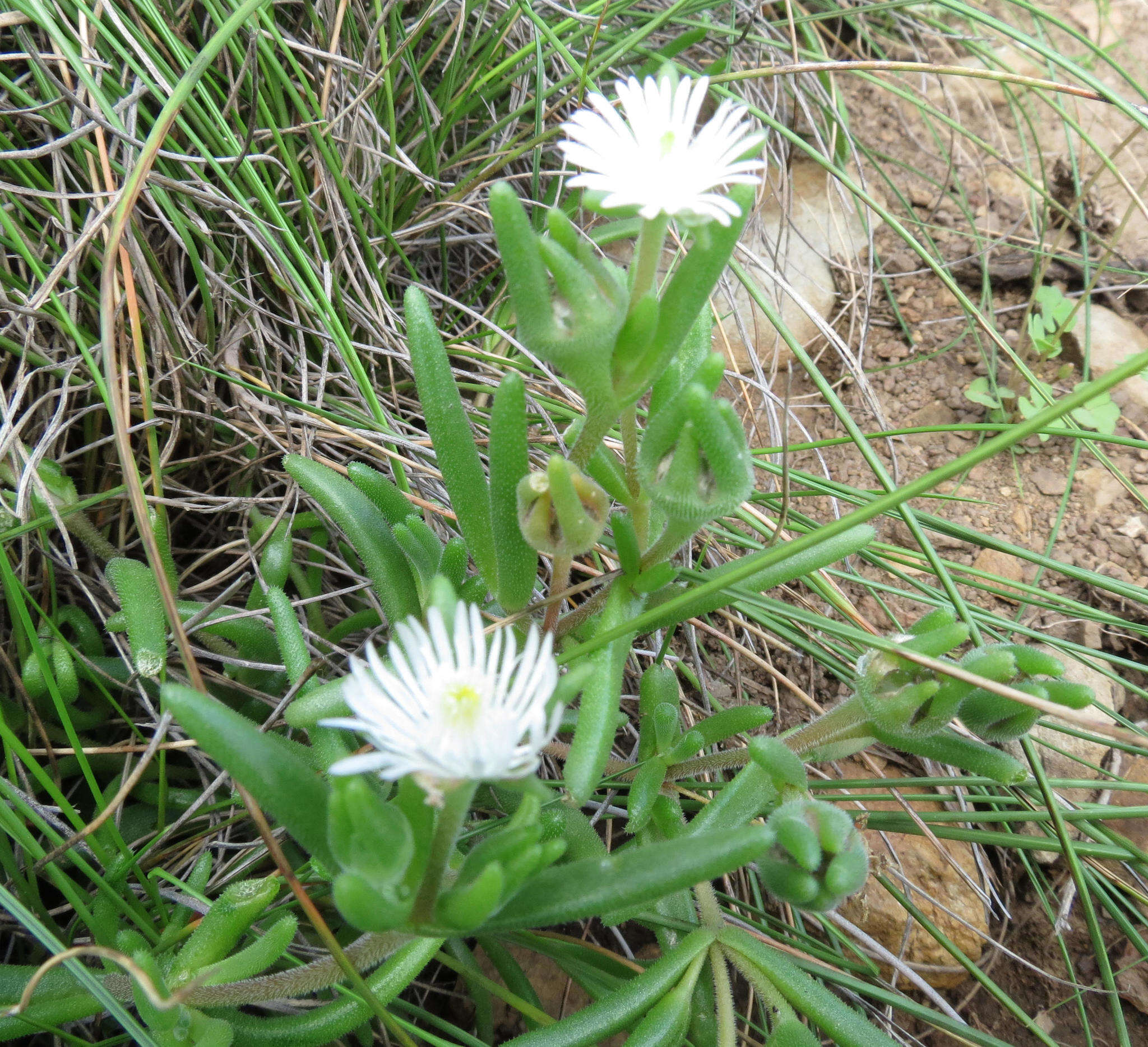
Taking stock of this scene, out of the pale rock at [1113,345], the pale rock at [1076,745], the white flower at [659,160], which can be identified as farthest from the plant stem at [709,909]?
the pale rock at [1113,345]

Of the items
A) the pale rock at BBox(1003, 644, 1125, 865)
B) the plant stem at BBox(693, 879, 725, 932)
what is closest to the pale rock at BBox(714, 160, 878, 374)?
the pale rock at BBox(1003, 644, 1125, 865)

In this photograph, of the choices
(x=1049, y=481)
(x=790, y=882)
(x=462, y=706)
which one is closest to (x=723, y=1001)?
(x=790, y=882)

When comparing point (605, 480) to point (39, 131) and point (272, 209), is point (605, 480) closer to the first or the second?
point (272, 209)

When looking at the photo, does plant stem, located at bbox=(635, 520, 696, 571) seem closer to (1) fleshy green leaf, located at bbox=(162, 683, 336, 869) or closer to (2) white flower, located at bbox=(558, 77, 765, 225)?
(2) white flower, located at bbox=(558, 77, 765, 225)

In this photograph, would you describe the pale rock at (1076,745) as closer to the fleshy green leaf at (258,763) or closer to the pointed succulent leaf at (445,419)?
the pointed succulent leaf at (445,419)

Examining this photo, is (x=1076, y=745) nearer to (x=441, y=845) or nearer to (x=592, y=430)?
(x=592, y=430)
